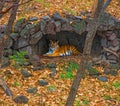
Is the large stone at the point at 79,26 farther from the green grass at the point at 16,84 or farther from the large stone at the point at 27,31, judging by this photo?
the green grass at the point at 16,84

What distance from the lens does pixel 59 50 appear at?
1052 cm

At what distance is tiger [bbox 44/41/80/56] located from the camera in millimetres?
10375

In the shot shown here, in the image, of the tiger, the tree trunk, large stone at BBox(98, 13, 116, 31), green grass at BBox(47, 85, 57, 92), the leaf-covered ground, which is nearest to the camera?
the tree trunk

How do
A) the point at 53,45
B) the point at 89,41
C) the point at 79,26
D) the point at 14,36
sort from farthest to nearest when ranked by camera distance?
the point at 53,45 < the point at 79,26 < the point at 14,36 < the point at 89,41

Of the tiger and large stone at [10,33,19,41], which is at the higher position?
large stone at [10,33,19,41]

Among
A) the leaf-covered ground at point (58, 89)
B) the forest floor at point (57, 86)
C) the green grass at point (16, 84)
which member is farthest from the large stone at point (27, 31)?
the green grass at point (16, 84)

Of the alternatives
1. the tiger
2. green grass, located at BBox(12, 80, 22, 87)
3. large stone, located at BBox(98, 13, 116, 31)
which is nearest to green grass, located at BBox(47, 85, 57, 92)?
green grass, located at BBox(12, 80, 22, 87)

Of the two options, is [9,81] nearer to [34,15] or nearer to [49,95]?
[49,95]

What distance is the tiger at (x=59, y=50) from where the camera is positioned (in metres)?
10.4

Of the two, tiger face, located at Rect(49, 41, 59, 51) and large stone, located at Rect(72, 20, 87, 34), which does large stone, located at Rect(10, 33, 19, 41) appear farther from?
large stone, located at Rect(72, 20, 87, 34)

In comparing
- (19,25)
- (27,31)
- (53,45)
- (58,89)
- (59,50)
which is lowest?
(58,89)

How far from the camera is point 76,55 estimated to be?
34.6 ft

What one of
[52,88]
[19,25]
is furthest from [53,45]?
[52,88]

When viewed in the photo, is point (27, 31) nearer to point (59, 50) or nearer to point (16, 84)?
point (59, 50)
